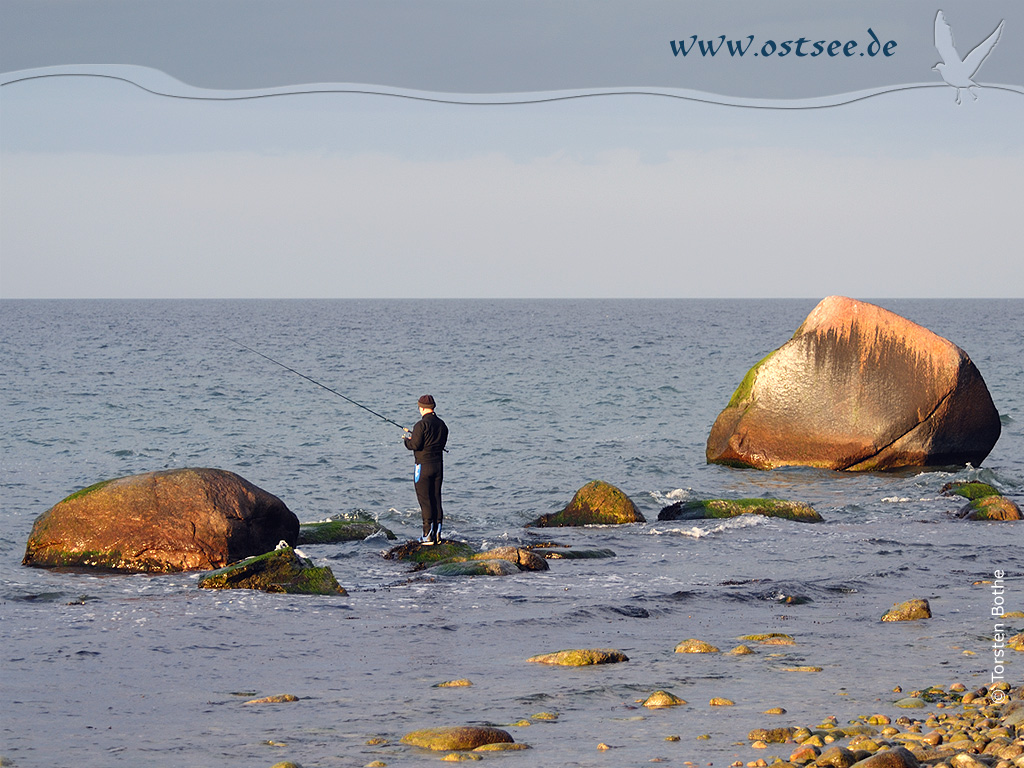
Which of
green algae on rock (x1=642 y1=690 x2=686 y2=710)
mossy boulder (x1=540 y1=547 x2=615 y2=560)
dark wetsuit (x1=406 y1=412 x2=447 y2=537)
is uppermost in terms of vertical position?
dark wetsuit (x1=406 y1=412 x2=447 y2=537)

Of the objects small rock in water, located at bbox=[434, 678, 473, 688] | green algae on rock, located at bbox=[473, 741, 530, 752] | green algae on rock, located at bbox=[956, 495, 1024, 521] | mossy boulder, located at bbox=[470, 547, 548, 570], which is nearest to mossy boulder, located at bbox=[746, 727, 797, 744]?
green algae on rock, located at bbox=[473, 741, 530, 752]

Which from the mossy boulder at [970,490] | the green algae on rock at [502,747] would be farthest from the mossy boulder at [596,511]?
the green algae on rock at [502,747]

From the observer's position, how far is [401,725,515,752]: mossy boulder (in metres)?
7.12

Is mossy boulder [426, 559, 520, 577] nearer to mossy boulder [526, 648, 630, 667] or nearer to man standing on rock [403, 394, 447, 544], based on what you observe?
man standing on rock [403, 394, 447, 544]

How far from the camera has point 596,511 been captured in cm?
1798

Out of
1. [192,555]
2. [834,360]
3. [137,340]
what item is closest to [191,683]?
[192,555]

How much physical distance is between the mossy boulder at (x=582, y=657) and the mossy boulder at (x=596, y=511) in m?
8.29

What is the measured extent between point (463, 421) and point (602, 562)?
1987cm

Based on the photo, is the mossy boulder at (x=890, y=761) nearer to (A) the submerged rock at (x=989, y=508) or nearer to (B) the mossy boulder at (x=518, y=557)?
(B) the mossy boulder at (x=518, y=557)

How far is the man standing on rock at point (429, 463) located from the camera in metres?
15.1

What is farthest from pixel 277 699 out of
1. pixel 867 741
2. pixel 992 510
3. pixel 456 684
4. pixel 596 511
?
pixel 992 510

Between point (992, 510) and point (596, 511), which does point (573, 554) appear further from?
point (992, 510)

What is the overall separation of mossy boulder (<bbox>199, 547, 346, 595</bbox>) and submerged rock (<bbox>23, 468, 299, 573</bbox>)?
1.07 meters

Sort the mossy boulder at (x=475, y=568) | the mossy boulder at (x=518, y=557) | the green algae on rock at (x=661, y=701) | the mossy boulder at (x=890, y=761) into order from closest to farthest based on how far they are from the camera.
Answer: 1. the mossy boulder at (x=890, y=761)
2. the green algae on rock at (x=661, y=701)
3. the mossy boulder at (x=475, y=568)
4. the mossy boulder at (x=518, y=557)
